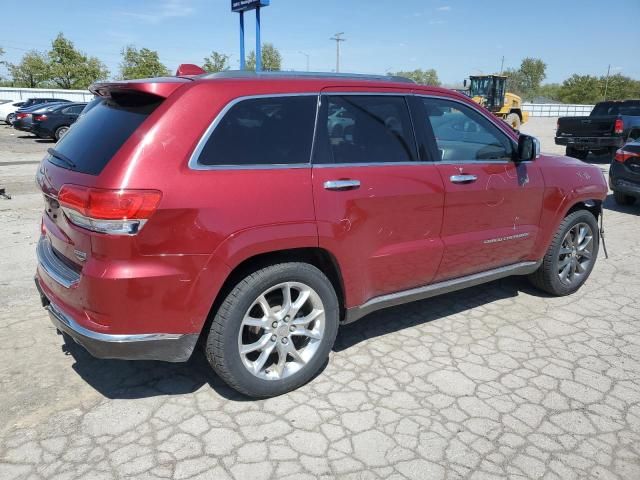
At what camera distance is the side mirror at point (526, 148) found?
13.4 feet

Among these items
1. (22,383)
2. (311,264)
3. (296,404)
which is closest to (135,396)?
(22,383)

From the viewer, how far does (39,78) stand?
5959cm

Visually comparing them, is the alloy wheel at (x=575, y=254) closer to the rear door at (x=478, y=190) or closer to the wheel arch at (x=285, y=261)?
the rear door at (x=478, y=190)

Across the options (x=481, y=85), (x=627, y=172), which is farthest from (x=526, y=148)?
(x=481, y=85)

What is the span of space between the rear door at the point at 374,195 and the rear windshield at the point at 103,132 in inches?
40.1

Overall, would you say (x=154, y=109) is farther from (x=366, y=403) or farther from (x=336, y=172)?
(x=366, y=403)

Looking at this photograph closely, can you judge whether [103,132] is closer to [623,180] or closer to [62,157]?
[62,157]

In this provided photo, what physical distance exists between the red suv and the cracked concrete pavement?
367mm

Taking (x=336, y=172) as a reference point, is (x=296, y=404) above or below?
below

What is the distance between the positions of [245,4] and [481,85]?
1615 centimetres

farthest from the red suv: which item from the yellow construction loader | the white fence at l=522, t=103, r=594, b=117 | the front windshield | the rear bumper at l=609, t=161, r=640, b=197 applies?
the white fence at l=522, t=103, r=594, b=117

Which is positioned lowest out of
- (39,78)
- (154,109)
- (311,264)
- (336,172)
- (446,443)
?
(446,443)

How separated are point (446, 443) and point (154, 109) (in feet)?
7.74

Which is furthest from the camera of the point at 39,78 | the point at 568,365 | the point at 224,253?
the point at 39,78
